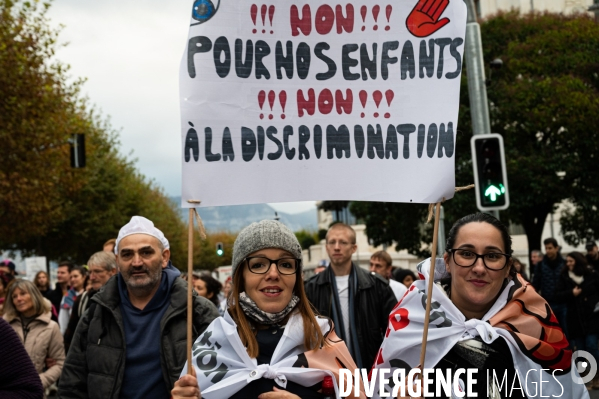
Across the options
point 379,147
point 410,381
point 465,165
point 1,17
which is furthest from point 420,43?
point 465,165

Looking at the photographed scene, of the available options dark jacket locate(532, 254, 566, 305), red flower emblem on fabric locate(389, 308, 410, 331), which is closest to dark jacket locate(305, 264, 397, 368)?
red flower emblem on fabric locate(389, 308, 410, 331)

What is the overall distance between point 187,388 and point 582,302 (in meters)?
10.8

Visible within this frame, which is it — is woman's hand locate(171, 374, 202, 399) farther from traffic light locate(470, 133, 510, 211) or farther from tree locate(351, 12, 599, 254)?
tree locate(351, 12, 599, 254)

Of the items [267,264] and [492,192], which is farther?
[492,192]

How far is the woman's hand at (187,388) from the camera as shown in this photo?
12.3 ft

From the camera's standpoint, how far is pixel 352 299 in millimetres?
7855

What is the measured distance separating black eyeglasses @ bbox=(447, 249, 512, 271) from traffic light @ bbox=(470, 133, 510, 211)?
7819 mm

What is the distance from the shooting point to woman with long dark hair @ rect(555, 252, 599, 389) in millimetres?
13336

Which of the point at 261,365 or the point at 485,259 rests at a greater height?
the point at 485,259

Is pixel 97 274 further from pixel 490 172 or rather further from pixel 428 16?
pixel 490 172

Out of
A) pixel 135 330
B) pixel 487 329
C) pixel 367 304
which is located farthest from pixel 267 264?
pixel 367 304

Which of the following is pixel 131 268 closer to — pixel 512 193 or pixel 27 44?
pixel 27 44

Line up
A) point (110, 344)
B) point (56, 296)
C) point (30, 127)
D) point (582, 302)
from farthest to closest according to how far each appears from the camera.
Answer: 1. point (30, 127)
2. point (56, 296)
3. point (582, 302)
4. point (110, 344)

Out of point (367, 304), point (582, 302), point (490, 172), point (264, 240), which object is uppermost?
point (490, 172)
